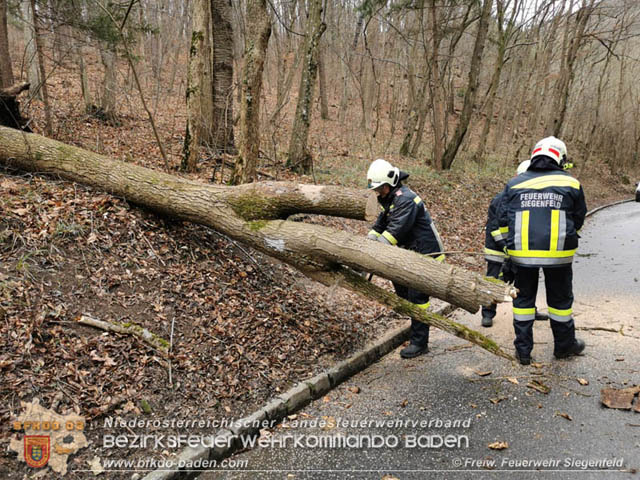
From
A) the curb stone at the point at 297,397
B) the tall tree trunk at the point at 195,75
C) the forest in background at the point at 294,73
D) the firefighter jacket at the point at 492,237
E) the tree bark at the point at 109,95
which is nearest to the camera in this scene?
the curb stone at the point at 297,397

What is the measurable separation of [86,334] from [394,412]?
9.49ft

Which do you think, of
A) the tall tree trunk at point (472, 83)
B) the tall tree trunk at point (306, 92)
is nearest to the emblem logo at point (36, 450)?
the tall tree trunk at point (306, 92)

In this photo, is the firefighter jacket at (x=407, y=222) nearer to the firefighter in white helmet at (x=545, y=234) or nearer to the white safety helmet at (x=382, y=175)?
the white safety helmet at (x=382, y=175)

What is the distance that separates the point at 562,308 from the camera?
4.60 meters

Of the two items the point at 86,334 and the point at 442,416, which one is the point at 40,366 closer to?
the point at 86,334

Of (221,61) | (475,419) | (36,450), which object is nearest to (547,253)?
(475,419)

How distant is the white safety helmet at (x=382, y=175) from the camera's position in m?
4.83

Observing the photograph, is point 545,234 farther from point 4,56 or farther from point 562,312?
point 4,56

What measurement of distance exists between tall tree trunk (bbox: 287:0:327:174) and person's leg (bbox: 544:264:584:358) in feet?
25.1

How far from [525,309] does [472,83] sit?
13.0 meters

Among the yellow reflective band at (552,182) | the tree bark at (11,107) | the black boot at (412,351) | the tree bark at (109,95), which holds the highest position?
the tree bark at (109,95)

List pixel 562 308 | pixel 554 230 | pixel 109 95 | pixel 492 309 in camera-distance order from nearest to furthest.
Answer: pixel 554 230 < pixel 562 308 < pixel 492 309 < pixel 109 95

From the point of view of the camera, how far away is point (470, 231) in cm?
1120

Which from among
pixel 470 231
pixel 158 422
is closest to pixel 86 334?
pixel 158 422
